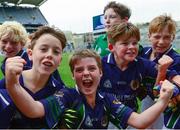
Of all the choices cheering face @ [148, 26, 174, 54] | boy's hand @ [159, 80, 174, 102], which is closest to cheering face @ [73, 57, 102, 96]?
boy's hand @ [159, 80, 174, 102]

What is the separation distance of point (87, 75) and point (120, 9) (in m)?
1.62

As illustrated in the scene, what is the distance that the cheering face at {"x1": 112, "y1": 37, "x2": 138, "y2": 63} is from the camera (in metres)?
2.85

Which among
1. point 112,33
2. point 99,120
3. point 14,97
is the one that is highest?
point 112,33

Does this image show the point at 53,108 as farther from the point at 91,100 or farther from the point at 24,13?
the point at 24,13

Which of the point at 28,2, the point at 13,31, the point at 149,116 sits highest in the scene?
the point at 28,2

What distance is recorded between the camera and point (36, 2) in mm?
48688

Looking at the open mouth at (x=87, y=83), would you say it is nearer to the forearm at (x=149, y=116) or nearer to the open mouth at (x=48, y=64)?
the open mouth at (x=48, y=64)

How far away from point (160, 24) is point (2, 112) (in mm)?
1697

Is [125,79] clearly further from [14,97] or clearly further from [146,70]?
[14,97]

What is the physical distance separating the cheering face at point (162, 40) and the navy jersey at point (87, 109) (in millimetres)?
937

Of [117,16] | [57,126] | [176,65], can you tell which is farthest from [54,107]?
[117,16]

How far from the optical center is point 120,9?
149 inches

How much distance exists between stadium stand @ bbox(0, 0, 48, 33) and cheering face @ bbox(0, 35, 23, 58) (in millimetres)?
39674

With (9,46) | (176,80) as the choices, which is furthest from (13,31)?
(176,80)
